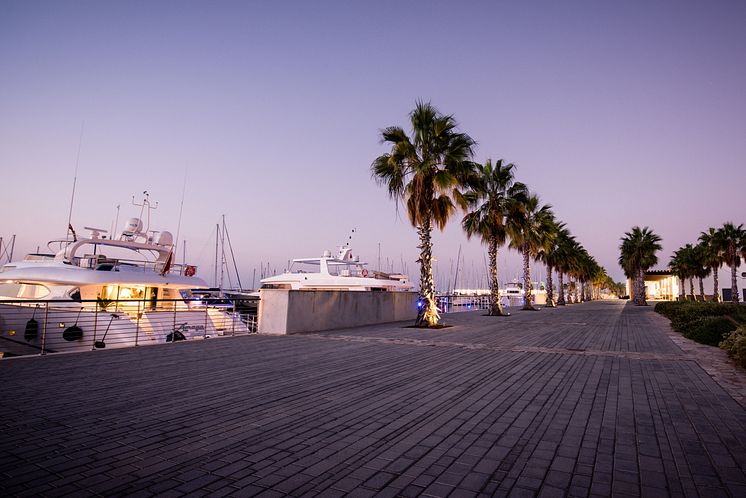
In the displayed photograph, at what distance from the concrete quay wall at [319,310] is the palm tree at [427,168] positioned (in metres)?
2.98

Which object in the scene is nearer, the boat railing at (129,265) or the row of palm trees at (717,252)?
the boat railing at (129,265)

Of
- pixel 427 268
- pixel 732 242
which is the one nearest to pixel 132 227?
pixel 427 268

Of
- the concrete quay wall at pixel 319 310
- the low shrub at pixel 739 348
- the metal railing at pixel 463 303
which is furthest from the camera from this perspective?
the metal railing at pixel 463 303

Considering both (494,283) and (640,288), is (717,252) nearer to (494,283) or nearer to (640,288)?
(640,288)

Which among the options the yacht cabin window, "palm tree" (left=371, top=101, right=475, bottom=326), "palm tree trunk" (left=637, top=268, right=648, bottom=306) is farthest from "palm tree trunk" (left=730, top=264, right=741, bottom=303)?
the yacht cabin window

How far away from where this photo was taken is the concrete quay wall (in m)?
13.9

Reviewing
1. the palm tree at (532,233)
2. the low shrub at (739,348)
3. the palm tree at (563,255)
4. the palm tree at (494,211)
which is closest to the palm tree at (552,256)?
the palm tree at (563,255)

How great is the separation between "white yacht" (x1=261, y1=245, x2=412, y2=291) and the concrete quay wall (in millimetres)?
12283

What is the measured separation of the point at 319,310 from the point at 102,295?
10526 mm

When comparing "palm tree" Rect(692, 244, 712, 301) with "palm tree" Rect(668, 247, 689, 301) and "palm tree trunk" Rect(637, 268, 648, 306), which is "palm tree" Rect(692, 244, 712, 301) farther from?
"palm tree trunk" Rect(637, 268, 648, 306)

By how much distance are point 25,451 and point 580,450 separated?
16.3 ft

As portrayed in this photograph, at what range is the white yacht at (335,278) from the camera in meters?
32.5

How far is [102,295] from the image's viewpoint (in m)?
17.9

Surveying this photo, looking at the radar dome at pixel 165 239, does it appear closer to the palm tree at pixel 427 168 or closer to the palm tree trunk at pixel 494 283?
the palm tree at pixel 427 168
